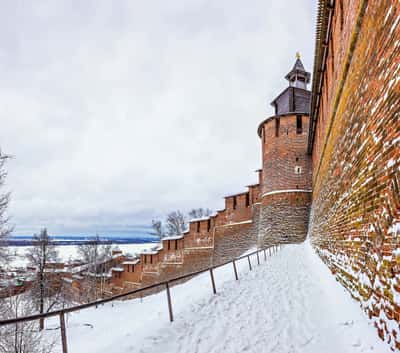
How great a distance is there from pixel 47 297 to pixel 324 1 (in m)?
19.6

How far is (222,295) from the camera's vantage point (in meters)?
5.79

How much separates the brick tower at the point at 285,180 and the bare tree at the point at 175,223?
1454 inches

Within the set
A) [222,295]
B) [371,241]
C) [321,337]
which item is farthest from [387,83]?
[222,295]

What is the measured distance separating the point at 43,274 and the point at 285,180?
15522mm

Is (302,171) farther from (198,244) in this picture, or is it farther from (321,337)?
(321,337)

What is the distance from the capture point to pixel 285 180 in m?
18.2

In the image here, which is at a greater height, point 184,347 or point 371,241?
point 371,241

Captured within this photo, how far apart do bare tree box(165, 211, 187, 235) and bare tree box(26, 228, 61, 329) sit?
34.6m

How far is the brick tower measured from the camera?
17484 millimetres

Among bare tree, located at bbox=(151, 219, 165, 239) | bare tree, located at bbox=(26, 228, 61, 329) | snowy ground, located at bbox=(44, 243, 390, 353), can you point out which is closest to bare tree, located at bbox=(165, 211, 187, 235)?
bare tree, located at bbox=(151, 219, 165, 239)

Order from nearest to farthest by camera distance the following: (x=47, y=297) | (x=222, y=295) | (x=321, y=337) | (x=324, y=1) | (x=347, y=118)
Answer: (x=321, y=337)
(x=347, y=118)
(x=222, y=295)
(x=324, y=1)
(x=47, y=297)

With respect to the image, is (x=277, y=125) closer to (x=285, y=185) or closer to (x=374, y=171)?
(x=285, y=185)

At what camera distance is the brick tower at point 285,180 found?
17.5 m

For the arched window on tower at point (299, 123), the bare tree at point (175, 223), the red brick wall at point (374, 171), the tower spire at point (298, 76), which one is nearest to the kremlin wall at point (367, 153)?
the red brick wall at point (374, 171)
